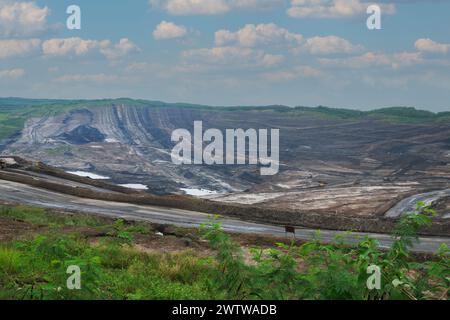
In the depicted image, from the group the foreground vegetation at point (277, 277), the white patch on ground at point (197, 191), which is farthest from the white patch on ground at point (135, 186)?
the foreground vegetation at point (277, 277)

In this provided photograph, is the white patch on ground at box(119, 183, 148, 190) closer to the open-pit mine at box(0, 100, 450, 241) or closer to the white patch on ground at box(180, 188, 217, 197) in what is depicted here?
the open-pit mine at box(0, 100, 450, 241)

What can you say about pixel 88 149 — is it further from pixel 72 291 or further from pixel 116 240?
pixel 72 291

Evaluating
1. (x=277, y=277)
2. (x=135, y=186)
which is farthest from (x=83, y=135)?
(x=277, y=277)

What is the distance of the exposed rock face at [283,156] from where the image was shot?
54.4 meters

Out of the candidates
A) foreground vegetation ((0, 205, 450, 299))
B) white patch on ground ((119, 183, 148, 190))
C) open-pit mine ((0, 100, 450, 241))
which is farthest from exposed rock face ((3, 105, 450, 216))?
foreground vegetation ((0, 205, 450, 299))

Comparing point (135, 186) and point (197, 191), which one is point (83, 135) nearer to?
point (135, 186)

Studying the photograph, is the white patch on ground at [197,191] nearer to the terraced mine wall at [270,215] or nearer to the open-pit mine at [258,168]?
the open-pit mine at [258,168]

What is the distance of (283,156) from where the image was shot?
88.9 m

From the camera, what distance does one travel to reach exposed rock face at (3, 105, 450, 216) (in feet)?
178

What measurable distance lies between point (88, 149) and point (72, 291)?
9000 cm

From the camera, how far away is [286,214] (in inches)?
1426

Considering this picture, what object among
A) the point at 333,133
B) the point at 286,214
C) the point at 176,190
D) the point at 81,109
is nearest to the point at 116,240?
the point at 286,214
